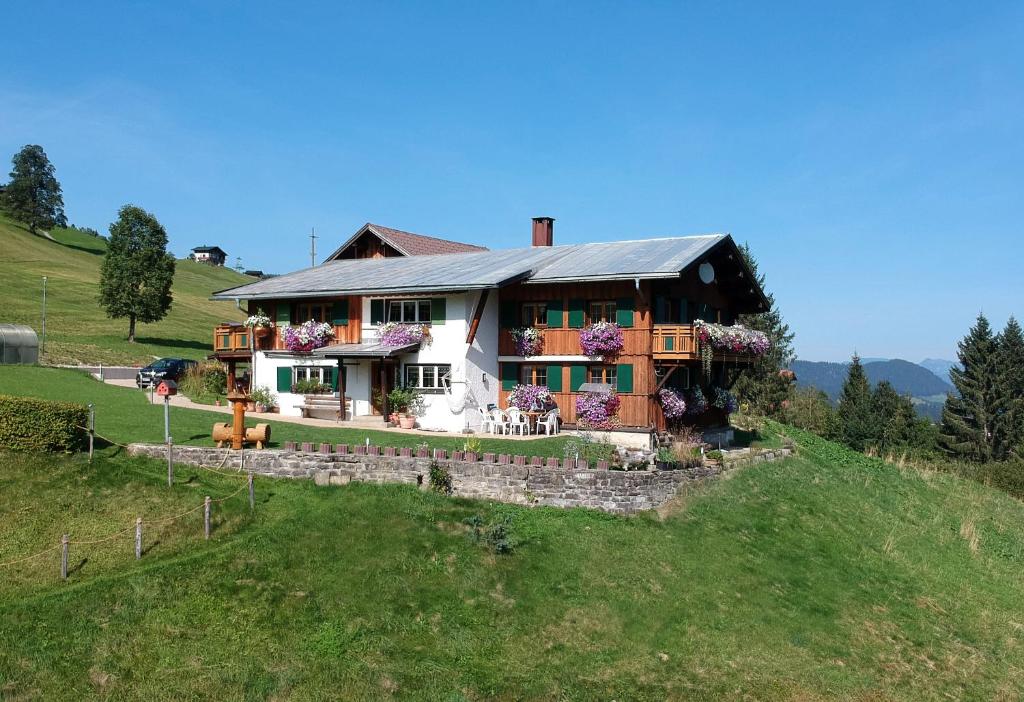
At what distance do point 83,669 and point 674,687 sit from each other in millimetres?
10355

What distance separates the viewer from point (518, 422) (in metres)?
30.6

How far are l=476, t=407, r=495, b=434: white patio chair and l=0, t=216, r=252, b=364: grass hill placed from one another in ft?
113

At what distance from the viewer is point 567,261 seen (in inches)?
1316

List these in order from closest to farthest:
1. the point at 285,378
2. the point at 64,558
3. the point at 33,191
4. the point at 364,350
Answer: the point at 64,558, the point at 364,350, the point at 285,378, the point at 33,191

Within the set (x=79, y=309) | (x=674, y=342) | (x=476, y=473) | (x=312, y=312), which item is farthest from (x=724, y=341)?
(x=79, y=309)

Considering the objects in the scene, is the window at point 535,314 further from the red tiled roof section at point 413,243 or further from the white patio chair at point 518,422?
the red tiled roof section at point 413,243

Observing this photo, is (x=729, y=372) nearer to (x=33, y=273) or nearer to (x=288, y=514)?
(x=288, y=514)

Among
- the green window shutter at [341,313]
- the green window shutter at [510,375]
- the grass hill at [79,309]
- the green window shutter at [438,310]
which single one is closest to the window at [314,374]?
the green window shutter at [341,313]

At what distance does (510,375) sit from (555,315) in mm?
2935

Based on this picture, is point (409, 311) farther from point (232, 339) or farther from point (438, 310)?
point (232, 339)

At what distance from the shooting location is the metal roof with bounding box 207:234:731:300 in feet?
98.6

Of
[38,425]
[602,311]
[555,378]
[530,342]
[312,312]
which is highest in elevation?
[312,312]

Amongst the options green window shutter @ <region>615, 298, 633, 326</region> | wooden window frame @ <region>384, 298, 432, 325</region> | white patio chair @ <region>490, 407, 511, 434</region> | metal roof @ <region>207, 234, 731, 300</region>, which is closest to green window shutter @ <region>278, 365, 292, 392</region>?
metal roof @ <region>207, 234, 731, 300</region>

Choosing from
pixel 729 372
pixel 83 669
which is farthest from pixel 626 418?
pixel 83 669
